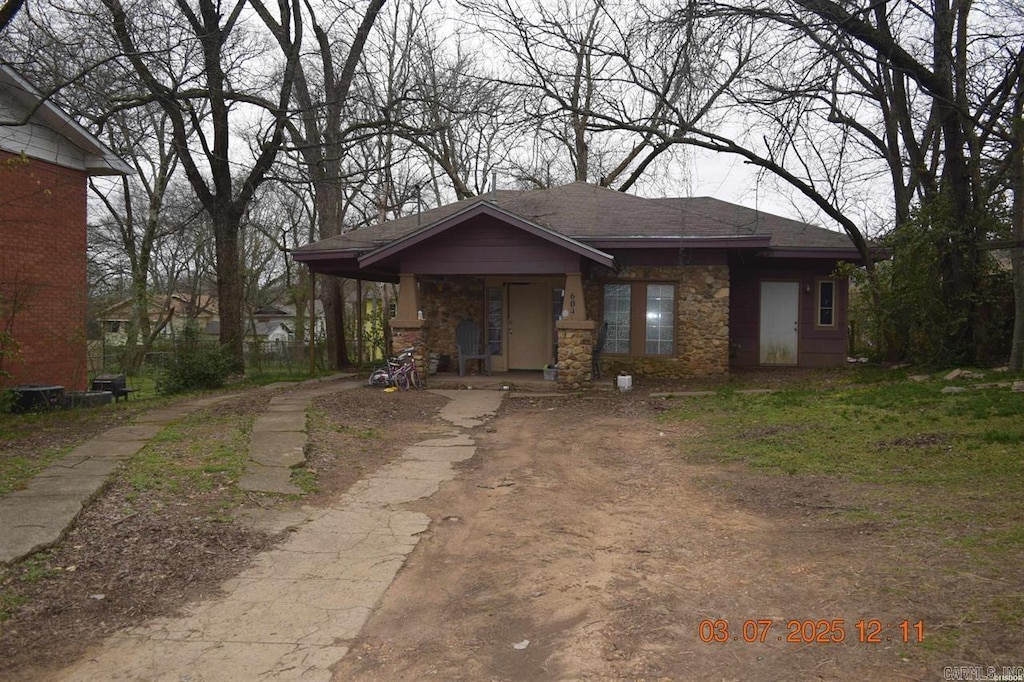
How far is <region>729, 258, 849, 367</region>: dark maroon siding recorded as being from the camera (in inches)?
676

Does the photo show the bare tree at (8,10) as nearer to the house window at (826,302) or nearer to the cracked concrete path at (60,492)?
the cracked concrete path at (60,492)

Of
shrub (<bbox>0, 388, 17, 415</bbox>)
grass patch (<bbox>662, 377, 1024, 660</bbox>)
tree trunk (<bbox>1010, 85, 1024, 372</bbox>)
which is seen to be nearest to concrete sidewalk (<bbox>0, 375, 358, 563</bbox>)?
shrub (<bbox>0, 388, 17, 415</bbox>)

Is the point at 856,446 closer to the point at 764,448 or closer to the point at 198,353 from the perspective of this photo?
the point at 764,448

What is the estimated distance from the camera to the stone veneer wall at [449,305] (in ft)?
53.8

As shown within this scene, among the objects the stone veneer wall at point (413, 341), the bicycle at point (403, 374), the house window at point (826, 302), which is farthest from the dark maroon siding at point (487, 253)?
the house window at point (826, 302)

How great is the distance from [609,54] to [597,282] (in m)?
5.28

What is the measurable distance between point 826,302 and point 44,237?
1594 cm

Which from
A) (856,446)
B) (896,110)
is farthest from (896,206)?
(856,446)

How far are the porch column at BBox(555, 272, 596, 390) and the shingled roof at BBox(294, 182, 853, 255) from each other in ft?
5.08

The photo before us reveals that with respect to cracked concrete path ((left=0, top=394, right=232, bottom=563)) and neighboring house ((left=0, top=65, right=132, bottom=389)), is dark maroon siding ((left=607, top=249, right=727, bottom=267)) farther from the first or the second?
neighboring house ((left=0, top=65, right=132, bottom=389))

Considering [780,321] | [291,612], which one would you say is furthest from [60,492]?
[780,321]

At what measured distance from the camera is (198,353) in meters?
14.7

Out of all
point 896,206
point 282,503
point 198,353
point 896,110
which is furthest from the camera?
point 896,206

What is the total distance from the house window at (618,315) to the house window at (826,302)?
5070 millimetres
